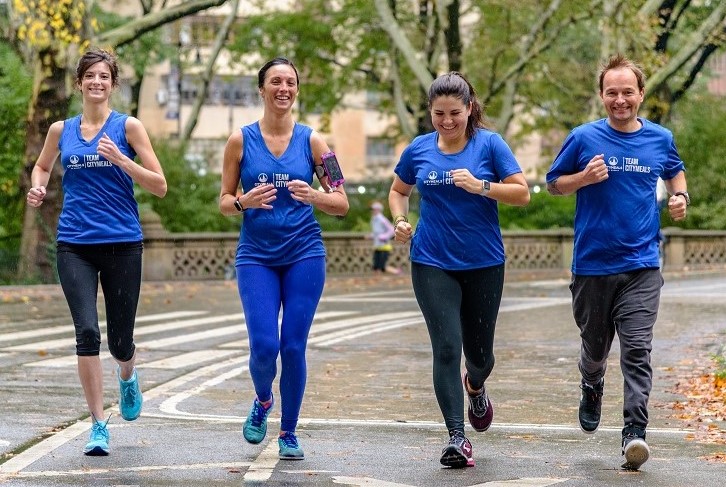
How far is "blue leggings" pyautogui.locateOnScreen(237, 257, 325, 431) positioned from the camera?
7.83 meters

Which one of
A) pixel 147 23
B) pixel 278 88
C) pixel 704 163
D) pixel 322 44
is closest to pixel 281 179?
pixel 278 88

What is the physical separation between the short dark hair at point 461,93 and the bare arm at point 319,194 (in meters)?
0.58

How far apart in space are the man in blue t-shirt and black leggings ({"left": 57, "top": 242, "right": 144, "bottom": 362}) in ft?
6.80

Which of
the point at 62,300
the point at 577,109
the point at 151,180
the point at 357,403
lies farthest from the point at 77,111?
the point at 577,109

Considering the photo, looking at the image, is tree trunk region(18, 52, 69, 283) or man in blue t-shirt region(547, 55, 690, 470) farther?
tree trunk region(18, 52, 69, 283)

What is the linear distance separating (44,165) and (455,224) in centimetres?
211

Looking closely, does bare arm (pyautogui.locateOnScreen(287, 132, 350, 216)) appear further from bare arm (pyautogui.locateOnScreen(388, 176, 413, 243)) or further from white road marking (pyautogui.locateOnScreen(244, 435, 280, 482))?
white road marking (pyautogui.locateOnScreen(244, 435, 280, 482))

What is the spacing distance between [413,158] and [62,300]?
15.4 m

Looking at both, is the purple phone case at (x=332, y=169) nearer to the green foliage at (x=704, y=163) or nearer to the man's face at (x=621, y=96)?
the man's face at (x=621, y=96)

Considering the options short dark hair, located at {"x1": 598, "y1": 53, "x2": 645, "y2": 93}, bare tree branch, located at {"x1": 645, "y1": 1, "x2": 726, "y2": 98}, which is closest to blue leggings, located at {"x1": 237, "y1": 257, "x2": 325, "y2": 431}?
short dark hair, located at {"x1": 598, "y1": 53, "x2": 645, "y2": 93}

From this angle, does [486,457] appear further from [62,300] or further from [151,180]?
[62,300]

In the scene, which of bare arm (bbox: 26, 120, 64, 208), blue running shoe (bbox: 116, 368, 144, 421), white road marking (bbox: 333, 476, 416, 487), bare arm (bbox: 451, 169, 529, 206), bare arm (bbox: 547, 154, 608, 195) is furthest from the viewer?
blue running shoe (bbox: 116, 368, 144, 421)

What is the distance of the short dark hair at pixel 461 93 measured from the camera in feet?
25.6

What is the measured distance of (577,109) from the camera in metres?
52.9
